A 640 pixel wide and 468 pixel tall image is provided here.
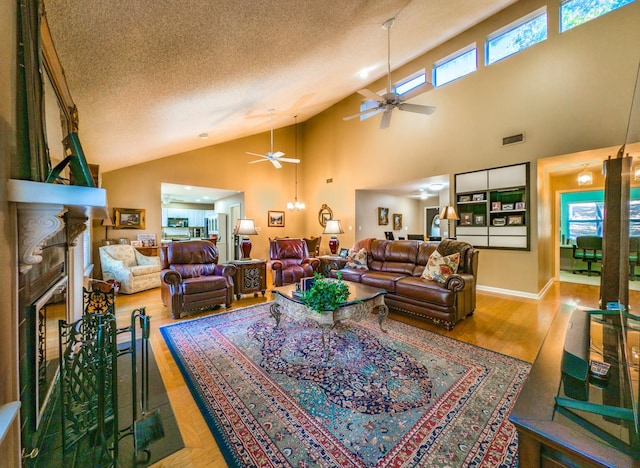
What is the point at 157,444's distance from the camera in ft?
4.85

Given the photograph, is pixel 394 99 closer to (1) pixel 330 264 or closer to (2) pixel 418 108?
(2) pixel 418 108

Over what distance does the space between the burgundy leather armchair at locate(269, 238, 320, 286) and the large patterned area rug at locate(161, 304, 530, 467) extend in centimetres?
202

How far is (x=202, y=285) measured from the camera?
12.0ft

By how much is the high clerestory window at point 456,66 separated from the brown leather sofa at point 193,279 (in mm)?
5943

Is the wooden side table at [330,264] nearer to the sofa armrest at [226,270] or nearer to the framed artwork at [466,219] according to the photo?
the sofa armrest at [226,270]

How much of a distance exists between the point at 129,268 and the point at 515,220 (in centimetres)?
744

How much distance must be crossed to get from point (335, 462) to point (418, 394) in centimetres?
85

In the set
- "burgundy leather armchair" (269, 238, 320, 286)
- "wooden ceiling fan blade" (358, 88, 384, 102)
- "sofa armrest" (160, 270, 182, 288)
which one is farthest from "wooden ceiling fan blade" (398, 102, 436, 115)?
"sofa armrest" (160, 270, 182, 288)

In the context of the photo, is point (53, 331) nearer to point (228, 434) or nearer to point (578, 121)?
point (228, 434)

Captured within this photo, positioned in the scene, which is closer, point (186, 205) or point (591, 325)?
point (591, 325)

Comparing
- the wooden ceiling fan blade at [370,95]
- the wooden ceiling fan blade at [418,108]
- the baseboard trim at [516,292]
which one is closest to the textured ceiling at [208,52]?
the wooden ceiling fan blade at [370,95]

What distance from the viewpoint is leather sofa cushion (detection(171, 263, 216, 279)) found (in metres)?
4.00

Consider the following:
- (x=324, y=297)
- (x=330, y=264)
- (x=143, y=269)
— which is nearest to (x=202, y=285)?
(x=324, y=297)

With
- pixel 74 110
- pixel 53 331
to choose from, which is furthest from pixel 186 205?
pixel 53 331
